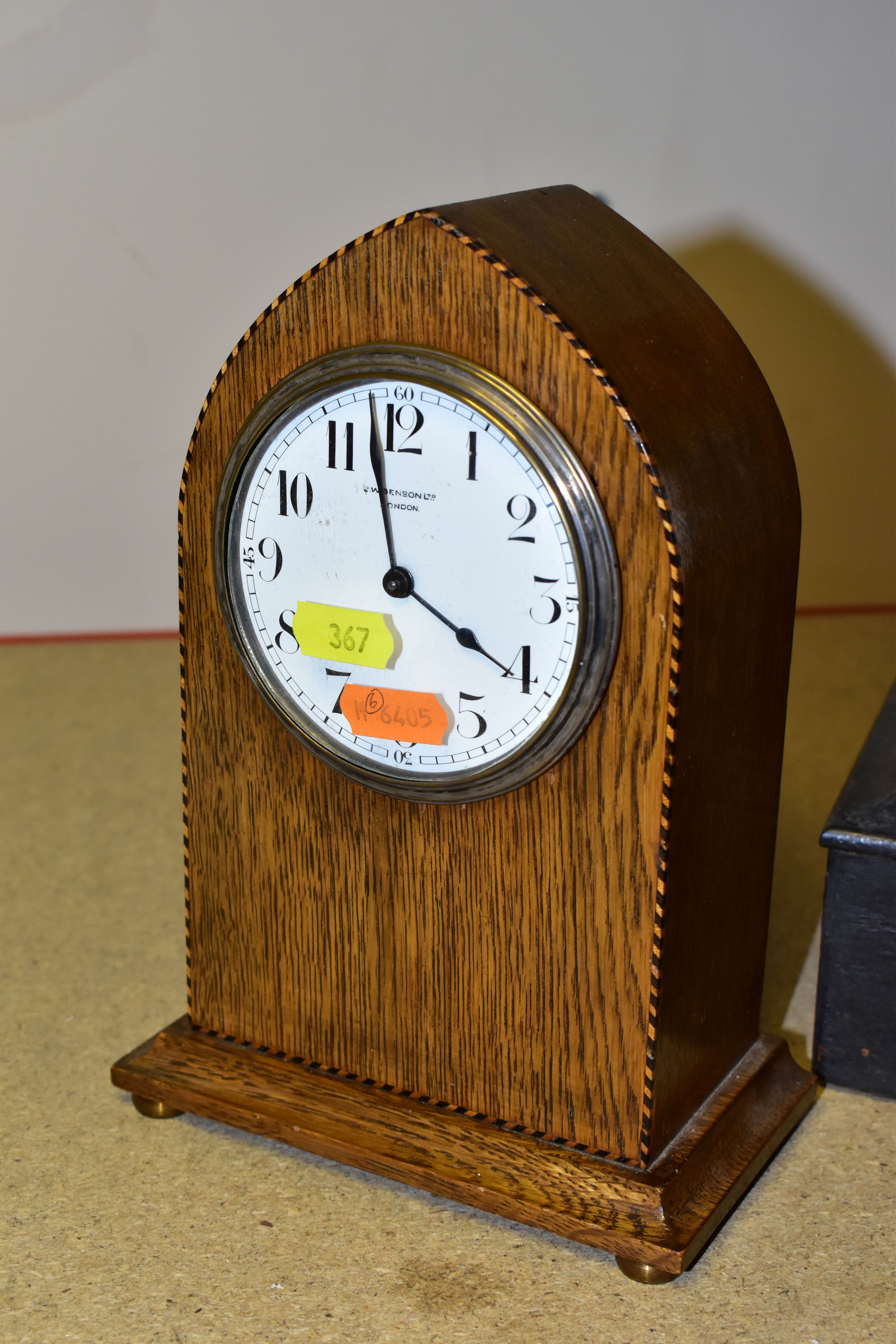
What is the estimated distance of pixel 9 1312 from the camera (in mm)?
1107

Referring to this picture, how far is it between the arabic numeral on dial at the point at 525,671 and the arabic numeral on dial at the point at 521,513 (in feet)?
0.27

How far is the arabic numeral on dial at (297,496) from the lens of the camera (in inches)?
44.1

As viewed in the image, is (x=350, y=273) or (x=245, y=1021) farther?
(x=245, y=1021)

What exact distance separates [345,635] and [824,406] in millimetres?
2053

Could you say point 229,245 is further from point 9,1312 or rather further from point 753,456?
point 9,1312

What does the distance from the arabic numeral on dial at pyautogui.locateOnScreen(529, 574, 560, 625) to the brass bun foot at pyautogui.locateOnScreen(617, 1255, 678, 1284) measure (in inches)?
20.6

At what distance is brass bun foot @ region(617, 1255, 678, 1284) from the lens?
1128 mm

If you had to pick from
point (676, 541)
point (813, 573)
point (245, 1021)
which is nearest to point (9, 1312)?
point (245, 1021)

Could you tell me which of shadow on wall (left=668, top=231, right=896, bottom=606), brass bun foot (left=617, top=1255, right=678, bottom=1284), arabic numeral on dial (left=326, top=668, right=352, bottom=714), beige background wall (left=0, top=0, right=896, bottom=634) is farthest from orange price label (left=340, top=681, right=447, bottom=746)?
shadow on wall (left=668, top=231, right=896, bottom=606)

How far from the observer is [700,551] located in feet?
3.36

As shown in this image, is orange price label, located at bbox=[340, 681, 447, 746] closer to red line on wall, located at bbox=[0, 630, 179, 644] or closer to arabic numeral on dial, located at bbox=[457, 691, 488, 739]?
arabic numeral on dial, located at bbox=[457, 691, 488, 739]

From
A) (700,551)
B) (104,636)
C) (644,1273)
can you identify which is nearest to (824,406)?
(104,636)

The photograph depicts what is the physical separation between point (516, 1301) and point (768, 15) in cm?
238

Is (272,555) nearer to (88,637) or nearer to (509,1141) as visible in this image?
(509,1141)
